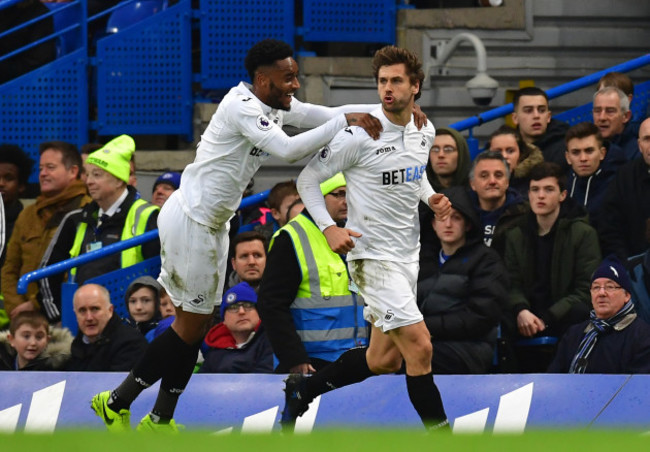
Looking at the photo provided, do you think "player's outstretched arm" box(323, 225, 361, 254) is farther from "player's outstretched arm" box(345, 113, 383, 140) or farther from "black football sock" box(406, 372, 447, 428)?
"black football sock" box(406, 372, 447, 428)

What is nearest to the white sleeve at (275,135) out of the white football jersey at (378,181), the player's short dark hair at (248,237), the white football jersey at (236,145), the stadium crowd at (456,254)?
the white football jersey at (236,145)

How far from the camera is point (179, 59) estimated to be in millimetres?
11445

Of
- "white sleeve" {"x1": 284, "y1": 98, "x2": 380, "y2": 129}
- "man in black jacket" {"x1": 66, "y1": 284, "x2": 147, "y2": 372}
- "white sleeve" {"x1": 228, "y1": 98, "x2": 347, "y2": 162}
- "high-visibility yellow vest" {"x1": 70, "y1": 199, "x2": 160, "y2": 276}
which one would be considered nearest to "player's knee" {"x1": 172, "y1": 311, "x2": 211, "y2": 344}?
"white sleeve" {"x1": 228, "y1": 98, "x2": 347, "y2": 162}

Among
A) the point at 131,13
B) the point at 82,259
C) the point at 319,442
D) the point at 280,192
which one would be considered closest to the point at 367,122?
the point at 280,192

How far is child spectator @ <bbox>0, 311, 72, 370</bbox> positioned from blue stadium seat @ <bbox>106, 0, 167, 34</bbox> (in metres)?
4.13

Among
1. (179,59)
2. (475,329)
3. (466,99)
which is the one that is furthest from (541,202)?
(179,59)

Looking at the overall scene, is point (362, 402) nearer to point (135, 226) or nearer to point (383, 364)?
point (383, 364)

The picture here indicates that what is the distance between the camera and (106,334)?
8117mm

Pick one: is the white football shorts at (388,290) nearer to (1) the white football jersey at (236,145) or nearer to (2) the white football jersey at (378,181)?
(2) the white football jersey at (378,181)

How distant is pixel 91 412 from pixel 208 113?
442 centimetres

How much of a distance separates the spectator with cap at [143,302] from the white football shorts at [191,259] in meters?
1.92

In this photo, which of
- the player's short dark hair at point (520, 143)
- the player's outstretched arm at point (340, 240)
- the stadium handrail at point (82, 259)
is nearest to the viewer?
the player's outstretched arm at point (340, 240)

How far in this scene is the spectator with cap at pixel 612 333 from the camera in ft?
23.8

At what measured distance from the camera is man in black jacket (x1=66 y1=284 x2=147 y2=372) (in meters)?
8.07
